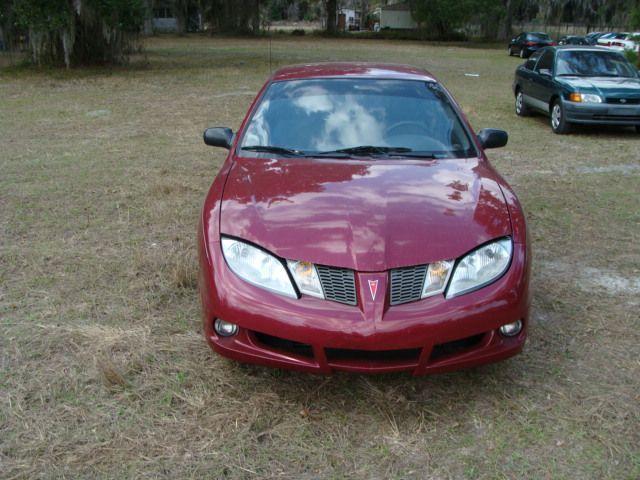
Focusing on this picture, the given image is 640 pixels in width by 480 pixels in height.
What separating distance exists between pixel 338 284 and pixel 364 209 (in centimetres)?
52

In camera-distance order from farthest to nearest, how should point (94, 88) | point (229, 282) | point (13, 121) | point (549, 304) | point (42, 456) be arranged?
1. point (94, 88)
2. point (13, 121)
3. point (549, 304)
4. point (229, 282)
5. point (42, 456)

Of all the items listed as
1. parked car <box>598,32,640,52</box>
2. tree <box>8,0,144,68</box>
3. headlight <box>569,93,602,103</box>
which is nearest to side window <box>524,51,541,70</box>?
headlight <box>569,93,602,103</box>

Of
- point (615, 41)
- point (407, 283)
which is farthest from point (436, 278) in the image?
point (615, 41)

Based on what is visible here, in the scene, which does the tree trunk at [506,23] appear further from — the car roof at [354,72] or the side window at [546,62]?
the car roof at [354,72]

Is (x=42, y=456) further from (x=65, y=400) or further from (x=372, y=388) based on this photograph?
(x=372, y=388)

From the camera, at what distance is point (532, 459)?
270 centimetres

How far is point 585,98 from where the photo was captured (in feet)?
32.7

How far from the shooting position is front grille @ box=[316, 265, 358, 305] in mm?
2777

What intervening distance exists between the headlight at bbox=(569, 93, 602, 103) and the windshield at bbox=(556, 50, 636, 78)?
93cm

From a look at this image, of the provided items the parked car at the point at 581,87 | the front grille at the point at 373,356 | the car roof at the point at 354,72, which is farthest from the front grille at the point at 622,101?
the front grille at the point at 373,356

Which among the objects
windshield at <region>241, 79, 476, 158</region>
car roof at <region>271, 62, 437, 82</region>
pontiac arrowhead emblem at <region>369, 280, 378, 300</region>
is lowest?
pontiac arrowhead emblem at <region>369, 280, 378, 300</region>

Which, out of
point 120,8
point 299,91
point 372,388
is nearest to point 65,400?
point 372,388

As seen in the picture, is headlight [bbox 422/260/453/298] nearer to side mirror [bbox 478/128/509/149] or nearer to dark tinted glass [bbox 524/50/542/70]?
side mirror [bbox 478/128/509/149]

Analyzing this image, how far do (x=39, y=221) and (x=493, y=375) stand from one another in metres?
4.36
